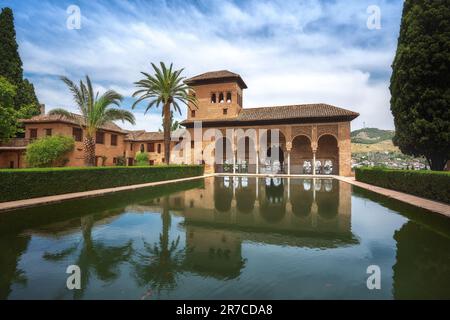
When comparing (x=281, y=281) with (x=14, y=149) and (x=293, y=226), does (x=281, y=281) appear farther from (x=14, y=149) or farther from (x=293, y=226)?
(x=14, y=149)

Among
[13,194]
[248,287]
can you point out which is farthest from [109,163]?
[248,287]

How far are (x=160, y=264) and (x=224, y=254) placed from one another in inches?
44.0

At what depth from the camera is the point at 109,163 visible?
30.7 meters

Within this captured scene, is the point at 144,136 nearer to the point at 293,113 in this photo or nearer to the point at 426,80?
the point at 293,113

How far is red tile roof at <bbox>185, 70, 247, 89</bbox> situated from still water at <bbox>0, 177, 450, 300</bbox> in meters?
27.1

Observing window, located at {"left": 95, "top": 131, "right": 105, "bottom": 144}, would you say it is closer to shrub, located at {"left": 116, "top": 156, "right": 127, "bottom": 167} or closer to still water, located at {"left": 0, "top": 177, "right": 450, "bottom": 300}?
shrub, located at {"left": 116, "top": 156, "right": 127, "bottom": 167}

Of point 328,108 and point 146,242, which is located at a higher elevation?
point 328,108

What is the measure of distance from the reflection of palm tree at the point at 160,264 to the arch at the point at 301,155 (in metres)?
28.3

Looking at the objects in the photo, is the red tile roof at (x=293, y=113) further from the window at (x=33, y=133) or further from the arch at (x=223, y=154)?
the window at (x=33, y=133)

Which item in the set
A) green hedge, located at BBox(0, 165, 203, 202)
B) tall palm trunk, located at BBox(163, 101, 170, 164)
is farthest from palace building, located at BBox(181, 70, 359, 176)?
green hedge, located at BBox(0, 165, 203, 202)

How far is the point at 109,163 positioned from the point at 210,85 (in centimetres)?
1634

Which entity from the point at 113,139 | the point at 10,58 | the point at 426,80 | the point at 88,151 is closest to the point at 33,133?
the point at 113,139

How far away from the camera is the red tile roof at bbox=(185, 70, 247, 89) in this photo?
105 ft
